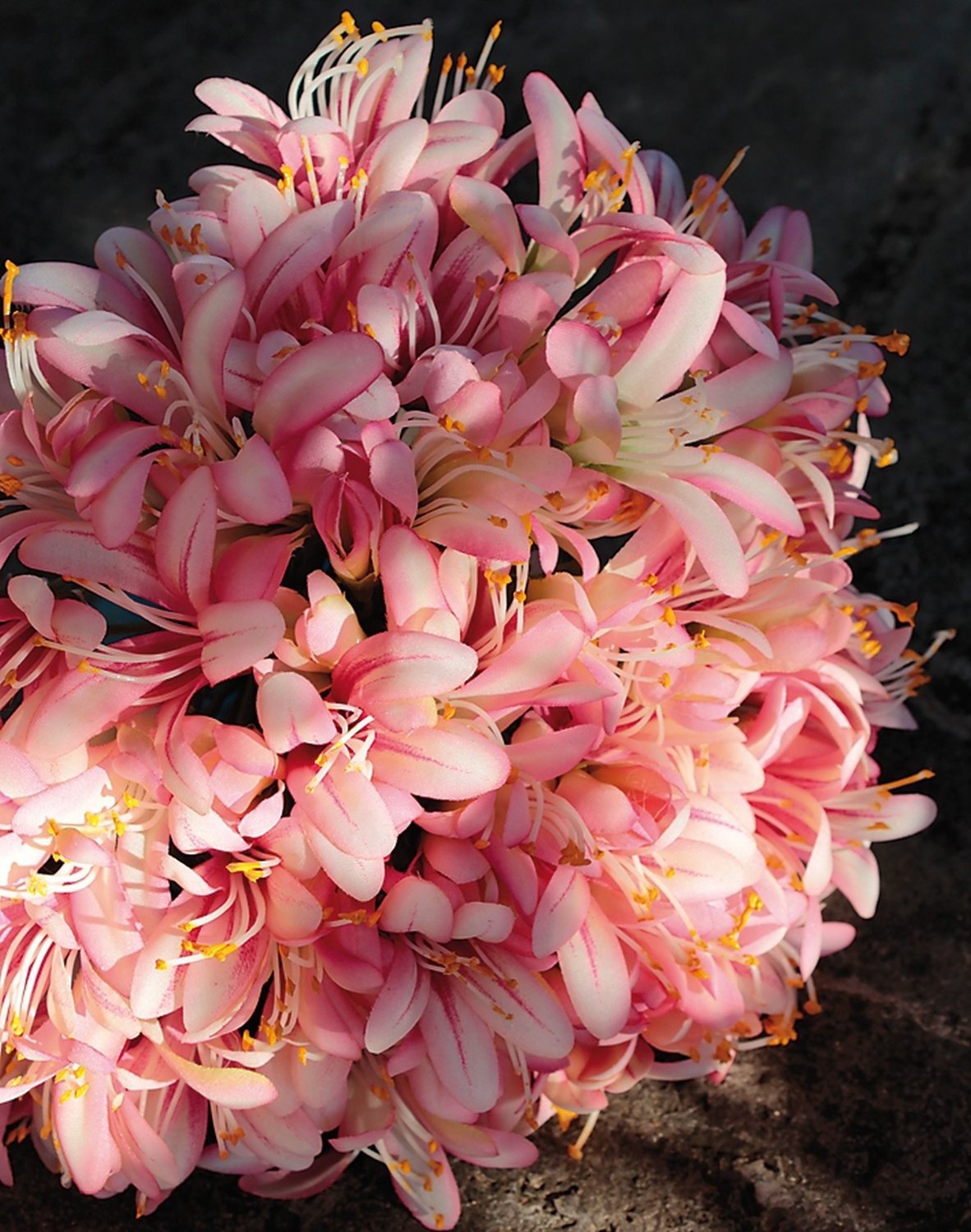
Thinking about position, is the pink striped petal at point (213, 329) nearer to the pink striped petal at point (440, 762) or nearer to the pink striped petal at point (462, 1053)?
the pink striped petal at point (440, 762)

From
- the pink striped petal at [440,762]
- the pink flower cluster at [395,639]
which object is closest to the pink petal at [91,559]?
the pink flower cluster at [395,639]

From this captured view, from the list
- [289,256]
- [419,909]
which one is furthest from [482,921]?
[289,256]

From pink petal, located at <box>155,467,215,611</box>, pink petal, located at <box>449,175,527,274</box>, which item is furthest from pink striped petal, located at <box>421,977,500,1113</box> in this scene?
pink petal, located at <box>449,175,527,274</box>

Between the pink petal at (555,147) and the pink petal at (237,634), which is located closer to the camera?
the pink petal at (237,634)

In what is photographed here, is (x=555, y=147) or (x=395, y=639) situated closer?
(x=395, y=639)

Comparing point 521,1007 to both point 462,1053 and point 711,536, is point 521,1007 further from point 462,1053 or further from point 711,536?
point 711,536

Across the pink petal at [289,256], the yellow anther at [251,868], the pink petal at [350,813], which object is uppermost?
the pink petal at [289,256]

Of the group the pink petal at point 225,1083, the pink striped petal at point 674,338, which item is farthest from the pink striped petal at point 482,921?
the pink striped petal at point 674,338

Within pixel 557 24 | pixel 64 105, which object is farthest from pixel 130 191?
pixel 557 24

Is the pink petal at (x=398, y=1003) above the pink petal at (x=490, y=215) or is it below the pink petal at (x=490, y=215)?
below

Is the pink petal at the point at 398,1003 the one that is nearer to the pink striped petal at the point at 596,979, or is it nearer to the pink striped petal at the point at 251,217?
the pink striped petal at the point at 596,979
